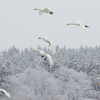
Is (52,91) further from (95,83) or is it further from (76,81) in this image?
(95,83)

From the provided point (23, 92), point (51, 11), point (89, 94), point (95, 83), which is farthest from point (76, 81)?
point (51, 11)

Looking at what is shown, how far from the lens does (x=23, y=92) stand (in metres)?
38.6

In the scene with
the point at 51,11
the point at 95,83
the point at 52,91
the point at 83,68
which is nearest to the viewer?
the point at 51,11

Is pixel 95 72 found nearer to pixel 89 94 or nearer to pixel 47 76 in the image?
pixel 89 94

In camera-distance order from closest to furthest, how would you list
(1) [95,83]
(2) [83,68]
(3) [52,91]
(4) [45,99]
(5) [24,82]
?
1. (4) [45,99]
2. (3) [52,91]
3. (5) [24,82]
4. (1) [95,83]
5. (2) [83,68]

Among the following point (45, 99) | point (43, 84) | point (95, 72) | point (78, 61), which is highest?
point (78, 61)

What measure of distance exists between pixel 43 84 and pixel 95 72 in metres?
16.7

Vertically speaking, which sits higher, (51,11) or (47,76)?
(47,76)

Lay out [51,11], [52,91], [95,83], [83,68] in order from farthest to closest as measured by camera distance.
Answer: [83,68] → [95,83] → [52,91] → [51,11]

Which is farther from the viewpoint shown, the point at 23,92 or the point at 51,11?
the point at 23,92

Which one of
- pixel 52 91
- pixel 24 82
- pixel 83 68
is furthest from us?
pixel 83 68

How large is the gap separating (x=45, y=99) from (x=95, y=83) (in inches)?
778

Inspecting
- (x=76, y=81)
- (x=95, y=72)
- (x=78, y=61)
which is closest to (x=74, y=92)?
(x=76, y=81)

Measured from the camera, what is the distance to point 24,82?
47125 mm
